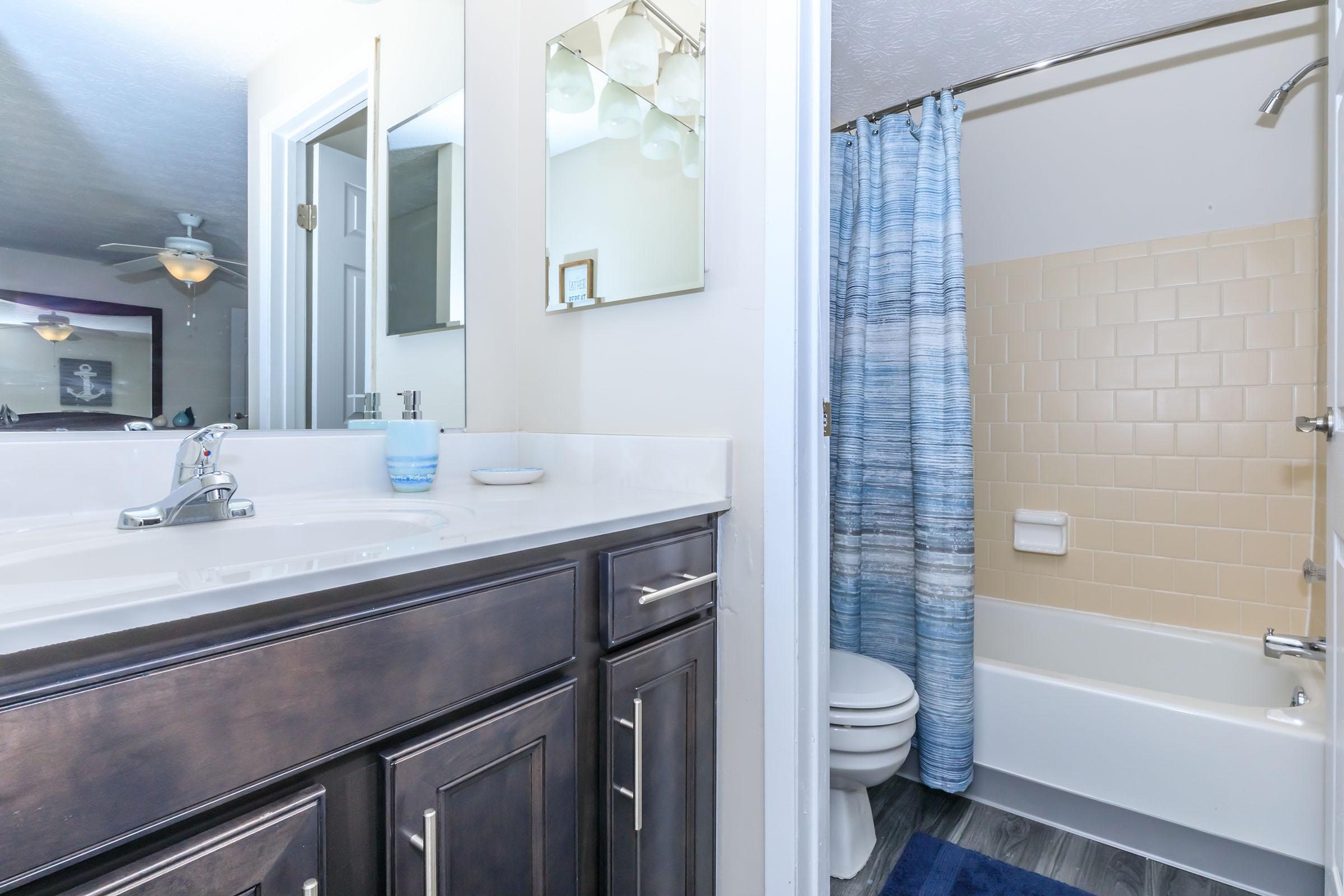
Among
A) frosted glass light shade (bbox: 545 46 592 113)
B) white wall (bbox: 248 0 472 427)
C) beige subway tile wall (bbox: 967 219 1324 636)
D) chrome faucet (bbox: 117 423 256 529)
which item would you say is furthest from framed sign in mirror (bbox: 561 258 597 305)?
beige subway tile wall (bbox: 967 219 1324 636)

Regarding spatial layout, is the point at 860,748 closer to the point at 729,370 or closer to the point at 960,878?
the point at 960,878

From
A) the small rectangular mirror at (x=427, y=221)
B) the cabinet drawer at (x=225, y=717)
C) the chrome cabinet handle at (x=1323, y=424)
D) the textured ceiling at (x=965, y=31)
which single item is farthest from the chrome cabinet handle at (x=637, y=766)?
the textured ceiling at (x=965, y=31)

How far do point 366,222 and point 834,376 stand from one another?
4.10ft

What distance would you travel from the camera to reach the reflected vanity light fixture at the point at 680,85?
3.94 ft

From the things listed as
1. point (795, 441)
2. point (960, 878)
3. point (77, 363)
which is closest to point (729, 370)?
point (795, 441)

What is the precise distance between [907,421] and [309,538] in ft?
4.75

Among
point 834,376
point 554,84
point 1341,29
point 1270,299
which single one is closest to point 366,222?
point 554,84

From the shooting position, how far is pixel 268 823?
53 centimetres

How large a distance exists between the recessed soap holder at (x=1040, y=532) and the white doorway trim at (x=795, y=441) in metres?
1.40

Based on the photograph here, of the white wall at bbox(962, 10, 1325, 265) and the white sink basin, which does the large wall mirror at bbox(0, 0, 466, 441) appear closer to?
the white sink basin

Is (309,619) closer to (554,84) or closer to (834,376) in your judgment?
(554,84)

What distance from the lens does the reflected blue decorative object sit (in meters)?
1.12

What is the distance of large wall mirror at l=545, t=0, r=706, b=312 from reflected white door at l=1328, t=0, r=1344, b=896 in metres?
1.10

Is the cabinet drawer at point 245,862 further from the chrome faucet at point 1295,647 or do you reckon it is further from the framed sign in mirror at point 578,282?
the chrome faucet at point 1295,647
